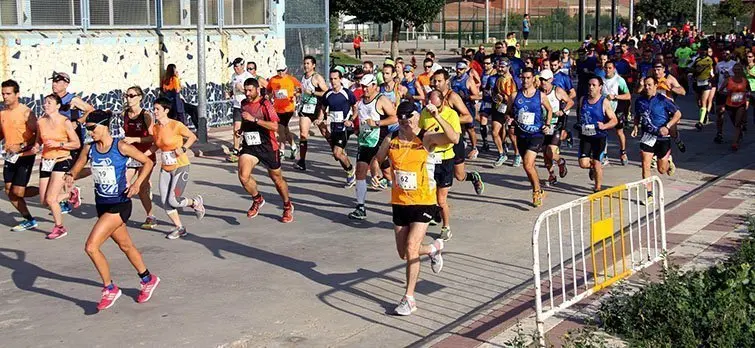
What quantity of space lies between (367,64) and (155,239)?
→ 21.1 feet

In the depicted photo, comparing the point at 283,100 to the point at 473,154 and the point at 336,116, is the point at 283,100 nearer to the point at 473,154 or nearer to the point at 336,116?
the point at 336,116

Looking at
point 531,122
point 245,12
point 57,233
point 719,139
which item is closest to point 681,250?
point 531,122

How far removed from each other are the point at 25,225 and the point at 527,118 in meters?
6.43

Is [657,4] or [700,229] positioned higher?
[657,4]

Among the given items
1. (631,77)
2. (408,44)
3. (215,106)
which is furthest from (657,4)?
(215,106)

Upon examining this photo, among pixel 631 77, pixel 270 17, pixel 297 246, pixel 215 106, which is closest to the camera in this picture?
pixel 297 246

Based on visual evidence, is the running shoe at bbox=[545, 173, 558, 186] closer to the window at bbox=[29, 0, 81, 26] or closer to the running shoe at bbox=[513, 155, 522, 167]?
the running shoe at bbox=[513, 155, 522, 167]

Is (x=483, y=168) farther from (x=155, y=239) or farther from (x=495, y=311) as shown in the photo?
(x=495, y=311)

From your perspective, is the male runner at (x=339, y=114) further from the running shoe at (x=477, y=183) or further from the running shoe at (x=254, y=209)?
the running shoe at (x=254, y=209)

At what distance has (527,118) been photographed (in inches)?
594

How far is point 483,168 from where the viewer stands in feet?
Result: 60.3

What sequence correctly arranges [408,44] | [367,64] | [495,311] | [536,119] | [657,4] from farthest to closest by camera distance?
1. [657,4]
2. [408,44]
3. [367,64]
4. [536,119]
5. [495,311]

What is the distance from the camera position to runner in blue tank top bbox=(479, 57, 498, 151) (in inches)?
769

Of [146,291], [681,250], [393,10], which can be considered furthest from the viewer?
[393,10]
